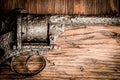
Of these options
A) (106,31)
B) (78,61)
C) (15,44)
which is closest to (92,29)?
(106,31)

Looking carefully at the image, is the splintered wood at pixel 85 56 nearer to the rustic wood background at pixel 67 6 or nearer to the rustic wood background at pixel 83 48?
the rustic wood background at pixel 83 48

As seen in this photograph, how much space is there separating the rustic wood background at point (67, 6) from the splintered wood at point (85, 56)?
10 centimetres

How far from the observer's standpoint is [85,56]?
1653 mm

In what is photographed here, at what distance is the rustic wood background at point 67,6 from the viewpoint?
1621 mm

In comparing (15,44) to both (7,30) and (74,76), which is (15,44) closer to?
(7,30)

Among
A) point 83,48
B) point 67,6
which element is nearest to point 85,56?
point 83,48

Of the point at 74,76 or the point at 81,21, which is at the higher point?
the point at 81,21

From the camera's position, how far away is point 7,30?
4.89 ft

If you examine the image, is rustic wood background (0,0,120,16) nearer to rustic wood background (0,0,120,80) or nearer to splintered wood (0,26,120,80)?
rustic wood background (0,0,120,80)

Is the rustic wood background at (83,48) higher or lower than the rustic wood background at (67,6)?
lower

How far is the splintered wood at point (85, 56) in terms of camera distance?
1646 mm

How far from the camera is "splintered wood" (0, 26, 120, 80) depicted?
→ 1.65m

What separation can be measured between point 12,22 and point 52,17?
0.75 feet

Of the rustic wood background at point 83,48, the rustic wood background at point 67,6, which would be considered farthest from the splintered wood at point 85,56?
the rustic wood background at point 67,6
